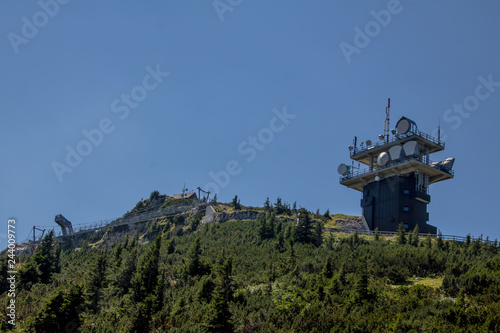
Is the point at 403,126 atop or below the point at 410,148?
atop

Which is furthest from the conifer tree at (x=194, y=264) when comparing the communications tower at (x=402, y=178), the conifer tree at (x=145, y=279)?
the communications tower at (x=402, y=178)

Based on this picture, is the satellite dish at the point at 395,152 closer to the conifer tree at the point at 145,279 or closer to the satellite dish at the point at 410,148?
the satellite dish at the point at 410,148

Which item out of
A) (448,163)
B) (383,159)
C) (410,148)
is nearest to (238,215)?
(383,159)

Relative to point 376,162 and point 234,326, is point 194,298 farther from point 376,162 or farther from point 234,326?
point 376,162

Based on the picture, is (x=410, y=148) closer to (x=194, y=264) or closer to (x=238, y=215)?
(x=238, y=215)

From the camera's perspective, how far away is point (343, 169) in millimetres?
72812

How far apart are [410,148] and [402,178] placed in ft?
14.0

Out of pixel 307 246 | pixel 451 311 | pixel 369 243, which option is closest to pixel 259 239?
pixel 307 246

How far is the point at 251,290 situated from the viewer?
39.5m

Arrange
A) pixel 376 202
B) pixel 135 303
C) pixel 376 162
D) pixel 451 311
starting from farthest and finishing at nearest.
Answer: pixel 376 162
pixel 376 202
pixel 135 303
pixel 451 311

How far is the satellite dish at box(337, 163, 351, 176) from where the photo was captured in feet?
237

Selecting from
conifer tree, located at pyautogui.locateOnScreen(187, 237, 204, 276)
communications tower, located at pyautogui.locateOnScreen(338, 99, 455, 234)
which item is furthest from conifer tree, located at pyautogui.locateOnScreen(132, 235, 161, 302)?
communications tower, located at pyautogui.locateOnScreen(338, 99, 455, 234)

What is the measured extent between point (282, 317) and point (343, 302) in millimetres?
4824

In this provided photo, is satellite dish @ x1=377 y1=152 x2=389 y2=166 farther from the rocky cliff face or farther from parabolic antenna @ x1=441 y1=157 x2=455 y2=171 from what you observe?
the rocky cliff face
